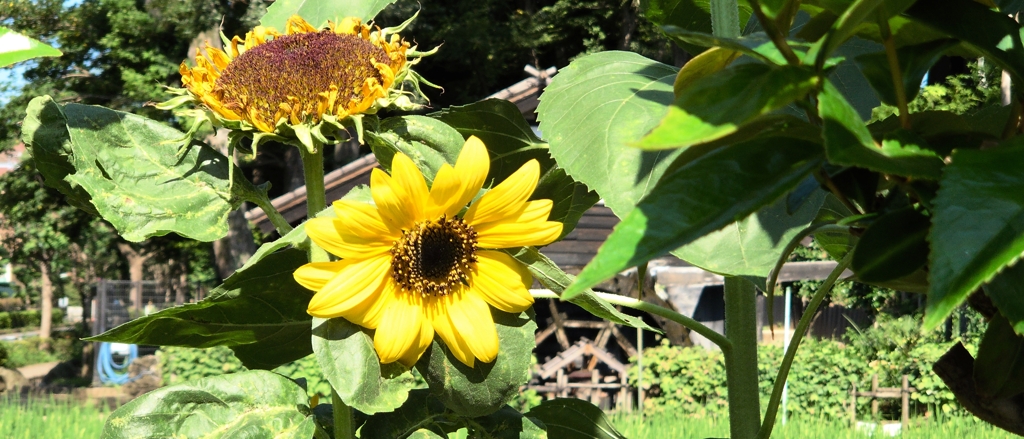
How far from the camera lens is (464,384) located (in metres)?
0.54

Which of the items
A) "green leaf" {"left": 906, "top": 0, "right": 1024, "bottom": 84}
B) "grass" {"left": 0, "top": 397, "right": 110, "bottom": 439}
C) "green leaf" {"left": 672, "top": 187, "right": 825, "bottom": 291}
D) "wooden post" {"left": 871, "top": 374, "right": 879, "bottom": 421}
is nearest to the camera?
"green leaf" {"left": 906, "top": 0, "right": 1024, "bottom": 84}

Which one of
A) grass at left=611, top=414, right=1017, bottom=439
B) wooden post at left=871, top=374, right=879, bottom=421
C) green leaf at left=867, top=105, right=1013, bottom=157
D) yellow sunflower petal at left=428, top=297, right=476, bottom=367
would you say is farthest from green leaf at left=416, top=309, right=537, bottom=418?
wooden post at left=871, top=374, right=879, bottom=421

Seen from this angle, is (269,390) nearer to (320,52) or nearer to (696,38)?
(320,52)

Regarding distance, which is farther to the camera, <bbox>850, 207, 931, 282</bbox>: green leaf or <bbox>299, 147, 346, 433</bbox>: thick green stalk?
<bbox>299, 147, 346, 433</bbox>: thick green stalk

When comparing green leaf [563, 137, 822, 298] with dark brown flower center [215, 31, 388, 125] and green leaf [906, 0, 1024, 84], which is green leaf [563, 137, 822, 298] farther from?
dark brown flower center [215, 31, 388, 125]

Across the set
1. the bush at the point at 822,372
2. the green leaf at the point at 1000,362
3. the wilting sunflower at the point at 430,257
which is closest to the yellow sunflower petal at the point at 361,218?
the wilting sunflower at the point at 430,257

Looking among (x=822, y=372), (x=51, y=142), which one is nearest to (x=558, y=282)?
(x=51, y=142)

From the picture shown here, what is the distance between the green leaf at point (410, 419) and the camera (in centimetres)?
64

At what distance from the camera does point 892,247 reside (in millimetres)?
296

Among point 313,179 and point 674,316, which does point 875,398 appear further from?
point 313,179

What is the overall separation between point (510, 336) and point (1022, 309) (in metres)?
0.34

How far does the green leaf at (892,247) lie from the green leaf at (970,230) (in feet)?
0.15

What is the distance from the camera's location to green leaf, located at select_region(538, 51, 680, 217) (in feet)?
1.63

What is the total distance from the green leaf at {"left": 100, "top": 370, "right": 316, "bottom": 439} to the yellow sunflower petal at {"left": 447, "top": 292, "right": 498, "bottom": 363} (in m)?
0.12
